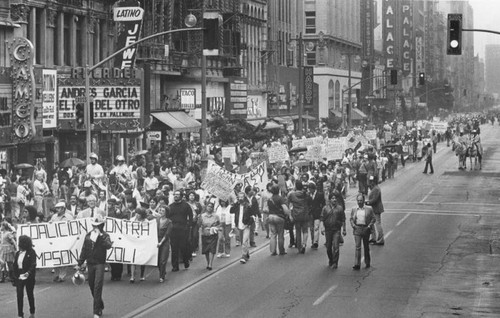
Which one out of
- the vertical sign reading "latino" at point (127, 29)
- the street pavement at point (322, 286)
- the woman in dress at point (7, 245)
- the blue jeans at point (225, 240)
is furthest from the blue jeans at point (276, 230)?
the vertical sign reading "latino" at point (127, 29)

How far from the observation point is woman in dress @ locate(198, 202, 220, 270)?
76.4 ft

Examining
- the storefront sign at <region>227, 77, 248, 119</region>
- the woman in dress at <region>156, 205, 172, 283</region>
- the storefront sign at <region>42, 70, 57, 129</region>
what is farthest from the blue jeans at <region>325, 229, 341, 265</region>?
the storefront sign at <region>227, 77, 248, 119</region>

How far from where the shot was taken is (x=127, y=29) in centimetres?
5134

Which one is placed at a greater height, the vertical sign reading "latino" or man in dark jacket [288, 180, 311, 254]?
the vertical sign reading "latino"

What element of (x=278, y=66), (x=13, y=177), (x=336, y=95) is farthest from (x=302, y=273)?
(x=336, y=95)

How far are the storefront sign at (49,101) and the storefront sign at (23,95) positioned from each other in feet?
5.42

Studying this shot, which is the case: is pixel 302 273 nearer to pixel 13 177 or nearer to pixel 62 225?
pixel 62 225

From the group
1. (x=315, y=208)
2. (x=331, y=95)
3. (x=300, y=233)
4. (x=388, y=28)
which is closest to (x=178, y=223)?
(x=300, y=233)

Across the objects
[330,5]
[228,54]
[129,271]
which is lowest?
[129,271]

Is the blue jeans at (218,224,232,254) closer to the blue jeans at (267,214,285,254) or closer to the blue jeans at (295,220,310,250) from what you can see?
the blue jeans at (267,214,285,254)

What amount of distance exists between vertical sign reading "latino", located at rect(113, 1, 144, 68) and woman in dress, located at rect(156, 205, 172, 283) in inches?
1130

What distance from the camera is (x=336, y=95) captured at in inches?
4857

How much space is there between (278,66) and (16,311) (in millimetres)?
80607

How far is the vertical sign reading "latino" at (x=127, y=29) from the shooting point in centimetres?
5097
